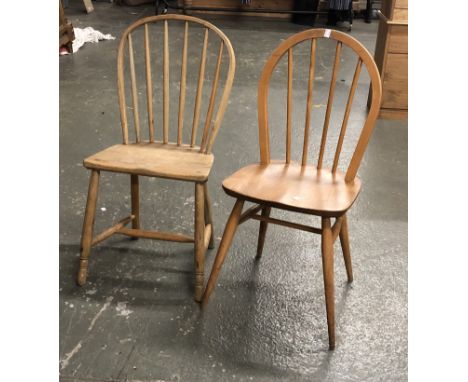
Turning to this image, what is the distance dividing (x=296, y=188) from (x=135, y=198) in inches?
31.3

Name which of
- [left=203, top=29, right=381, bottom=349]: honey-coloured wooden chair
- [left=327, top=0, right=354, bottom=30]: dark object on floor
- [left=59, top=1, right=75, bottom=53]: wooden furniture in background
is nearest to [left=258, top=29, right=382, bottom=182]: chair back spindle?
[left=203, top=29, right=381, bottom=349]: honey-coloured wooden chair

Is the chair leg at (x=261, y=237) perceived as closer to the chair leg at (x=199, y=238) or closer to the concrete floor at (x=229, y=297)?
the concrete floor at (x=229, y=297)

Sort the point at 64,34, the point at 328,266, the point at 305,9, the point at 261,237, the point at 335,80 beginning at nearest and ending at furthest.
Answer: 1. the point at 328,266
2. the point at 335,80
3. the point at 261,237
4. the point at 64,34
5. the point at 305,9

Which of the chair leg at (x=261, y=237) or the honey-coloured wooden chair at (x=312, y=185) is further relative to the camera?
the chair leg at (x=261, y=237)

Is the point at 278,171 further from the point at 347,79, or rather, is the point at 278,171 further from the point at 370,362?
the point at 347,79

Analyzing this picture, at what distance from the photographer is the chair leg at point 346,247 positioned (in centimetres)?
184

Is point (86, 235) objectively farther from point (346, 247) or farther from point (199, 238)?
point (346, 247)

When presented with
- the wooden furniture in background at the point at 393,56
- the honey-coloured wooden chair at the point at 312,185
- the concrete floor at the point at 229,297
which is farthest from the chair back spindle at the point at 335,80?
the wooden furniture in background at the point at 393,56

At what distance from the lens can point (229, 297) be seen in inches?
75.4

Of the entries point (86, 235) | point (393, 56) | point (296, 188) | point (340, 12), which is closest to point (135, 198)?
point (86, 235)

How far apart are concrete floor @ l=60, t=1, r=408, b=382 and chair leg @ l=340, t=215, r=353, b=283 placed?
6 cm

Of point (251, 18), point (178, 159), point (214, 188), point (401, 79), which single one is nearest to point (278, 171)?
point (178, 159)

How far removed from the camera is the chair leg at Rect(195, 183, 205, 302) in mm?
1762

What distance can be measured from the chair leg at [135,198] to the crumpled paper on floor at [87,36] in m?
3.60
